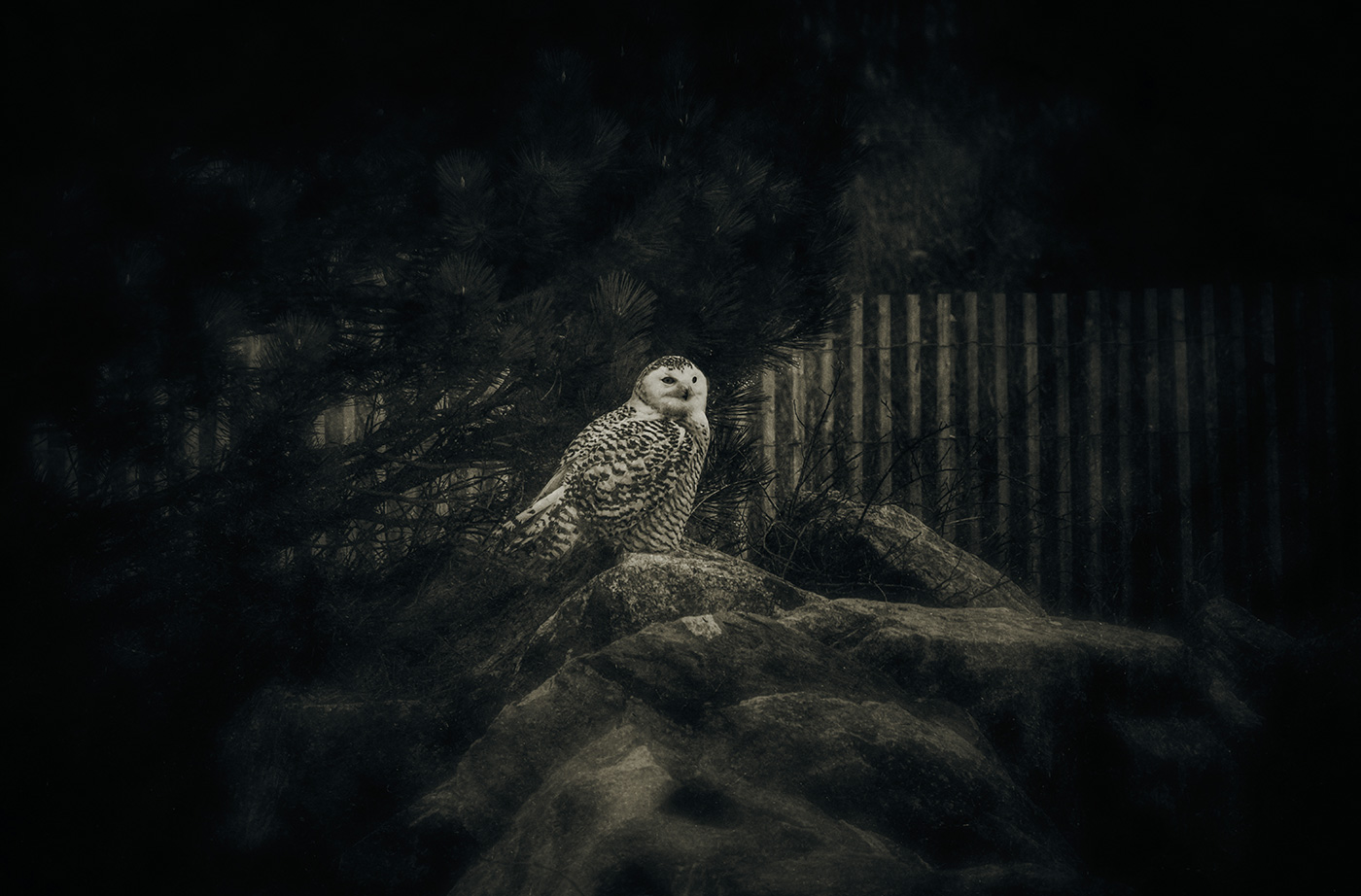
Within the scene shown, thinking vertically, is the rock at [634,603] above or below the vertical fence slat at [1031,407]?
below

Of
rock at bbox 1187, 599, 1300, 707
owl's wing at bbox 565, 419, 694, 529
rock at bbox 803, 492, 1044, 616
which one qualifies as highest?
owl's wing at bbox 565, 419, 694, 529

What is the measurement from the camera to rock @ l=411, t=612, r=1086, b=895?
1565 mm

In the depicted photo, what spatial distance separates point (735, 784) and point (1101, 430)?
3.96m

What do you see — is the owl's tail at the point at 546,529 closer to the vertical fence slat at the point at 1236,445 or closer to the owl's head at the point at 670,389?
the owl's head at the point at 670,389

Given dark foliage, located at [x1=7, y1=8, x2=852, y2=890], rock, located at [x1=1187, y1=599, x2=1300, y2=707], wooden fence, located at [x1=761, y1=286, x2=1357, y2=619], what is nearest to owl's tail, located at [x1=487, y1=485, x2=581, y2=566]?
dark foliage, located at [x1=7, y1=8, x2=852, y2=890]

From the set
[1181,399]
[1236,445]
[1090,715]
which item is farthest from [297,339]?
[1236,445]

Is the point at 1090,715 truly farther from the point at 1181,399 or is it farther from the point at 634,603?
the point at 1181,399

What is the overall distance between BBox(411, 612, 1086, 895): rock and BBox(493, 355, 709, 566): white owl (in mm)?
898

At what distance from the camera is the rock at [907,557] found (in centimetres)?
349

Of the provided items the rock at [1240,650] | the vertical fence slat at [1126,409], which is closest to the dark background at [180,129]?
the vertical fence slat at [1126,409]

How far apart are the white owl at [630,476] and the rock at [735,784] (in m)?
0.90

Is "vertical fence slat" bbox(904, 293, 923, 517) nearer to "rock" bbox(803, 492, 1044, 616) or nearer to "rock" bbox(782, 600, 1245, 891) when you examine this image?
"rock" bbox(803, 492, 1044, 616)

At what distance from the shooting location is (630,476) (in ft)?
9.94

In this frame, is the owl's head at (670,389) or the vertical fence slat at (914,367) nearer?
the owl's head at (670,389)
